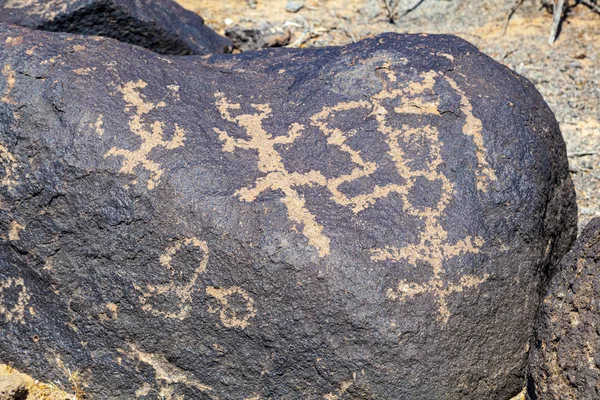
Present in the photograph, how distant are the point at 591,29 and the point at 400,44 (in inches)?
105

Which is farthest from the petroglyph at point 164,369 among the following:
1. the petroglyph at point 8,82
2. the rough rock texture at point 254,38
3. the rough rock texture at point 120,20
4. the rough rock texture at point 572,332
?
the rough rock texture at point 254,38

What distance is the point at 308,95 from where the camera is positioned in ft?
7.87

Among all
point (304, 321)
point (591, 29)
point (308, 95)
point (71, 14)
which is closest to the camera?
point (304, 321)

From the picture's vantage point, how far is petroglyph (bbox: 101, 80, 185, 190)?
2125 mm

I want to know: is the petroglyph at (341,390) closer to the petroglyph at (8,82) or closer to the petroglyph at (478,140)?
the petroglyph at (478,140)

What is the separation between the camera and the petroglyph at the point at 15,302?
227 centimetres

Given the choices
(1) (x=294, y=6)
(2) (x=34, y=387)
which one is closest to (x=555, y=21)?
(1) (x=294, y=6)

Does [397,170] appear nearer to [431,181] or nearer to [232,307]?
[431,181]

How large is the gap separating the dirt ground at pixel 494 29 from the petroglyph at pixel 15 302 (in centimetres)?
276

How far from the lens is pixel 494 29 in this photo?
4742 millimetres

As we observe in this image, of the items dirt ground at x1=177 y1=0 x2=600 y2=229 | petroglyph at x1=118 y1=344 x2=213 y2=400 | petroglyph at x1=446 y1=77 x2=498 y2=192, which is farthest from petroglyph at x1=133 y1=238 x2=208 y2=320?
dirt ground at x1=177 y1=0 x2=600 y2=229

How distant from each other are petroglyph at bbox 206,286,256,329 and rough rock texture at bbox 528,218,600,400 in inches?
33.9

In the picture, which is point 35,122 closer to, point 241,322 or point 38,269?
point 38,269

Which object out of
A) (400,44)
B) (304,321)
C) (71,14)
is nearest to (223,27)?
(71,14)
